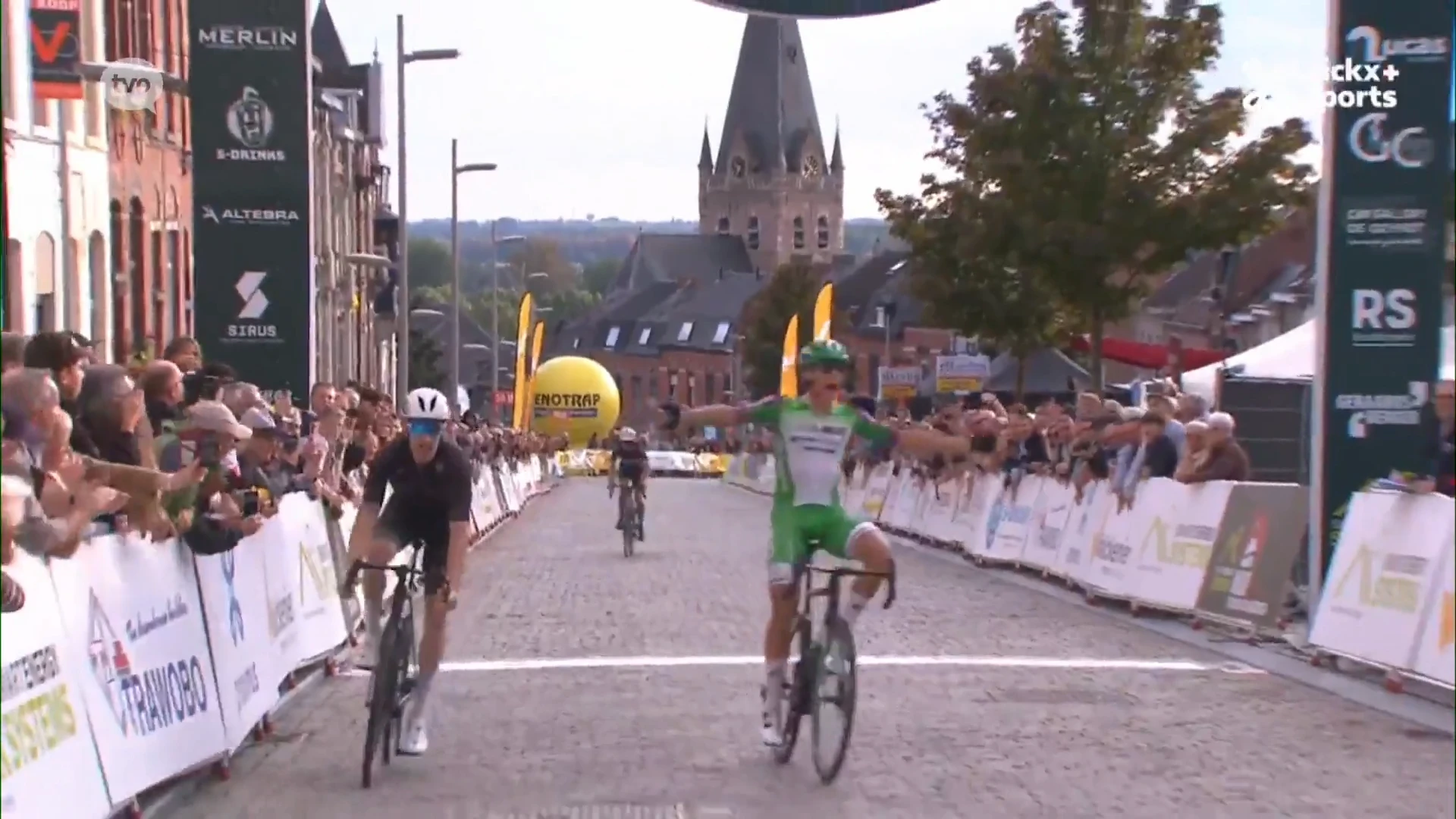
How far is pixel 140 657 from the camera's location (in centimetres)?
A: 1010

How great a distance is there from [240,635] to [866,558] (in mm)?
3245

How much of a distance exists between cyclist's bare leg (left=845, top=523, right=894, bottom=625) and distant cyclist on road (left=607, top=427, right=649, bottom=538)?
1874 cm

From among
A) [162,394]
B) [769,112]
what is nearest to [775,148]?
[769,112]

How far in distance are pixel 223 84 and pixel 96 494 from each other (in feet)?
36.8

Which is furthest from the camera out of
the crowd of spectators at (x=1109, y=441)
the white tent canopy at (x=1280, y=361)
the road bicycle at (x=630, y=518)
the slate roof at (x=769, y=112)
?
the slate roof at (x=769, y=112)

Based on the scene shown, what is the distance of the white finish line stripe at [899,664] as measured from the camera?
15.9 meters

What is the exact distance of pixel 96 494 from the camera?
29.7ft

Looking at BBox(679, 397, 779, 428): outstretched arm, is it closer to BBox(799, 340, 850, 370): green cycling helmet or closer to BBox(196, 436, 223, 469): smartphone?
BBox(799, 340, 850, 370): green cycling helmet

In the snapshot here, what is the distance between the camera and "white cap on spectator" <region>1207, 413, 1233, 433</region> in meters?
18.9

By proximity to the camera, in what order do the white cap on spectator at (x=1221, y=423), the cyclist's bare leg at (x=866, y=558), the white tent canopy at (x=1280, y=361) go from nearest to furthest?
the cyclist's bare leg at (x=866, y=558), the white cap on spectator at (x=1221, y=423), the white tent canopy at (x=1280, y=361)

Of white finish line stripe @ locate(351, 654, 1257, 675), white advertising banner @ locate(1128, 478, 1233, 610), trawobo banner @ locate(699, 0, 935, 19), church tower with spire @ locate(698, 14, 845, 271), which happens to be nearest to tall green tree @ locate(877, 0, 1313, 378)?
white advertising banner @ locate(1128, 478, 1233, 610)

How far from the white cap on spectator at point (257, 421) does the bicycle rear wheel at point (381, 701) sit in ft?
8.36

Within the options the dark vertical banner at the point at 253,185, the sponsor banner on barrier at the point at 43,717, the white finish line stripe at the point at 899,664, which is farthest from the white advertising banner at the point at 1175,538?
the sponsor banner on barrier at the point at 43,717

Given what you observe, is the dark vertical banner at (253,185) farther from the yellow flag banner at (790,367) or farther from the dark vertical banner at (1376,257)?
the yellow flag banner at (790,367)
